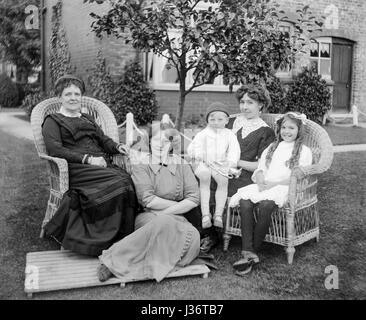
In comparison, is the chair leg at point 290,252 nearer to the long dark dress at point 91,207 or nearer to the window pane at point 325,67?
the long dark dress at point 91,207

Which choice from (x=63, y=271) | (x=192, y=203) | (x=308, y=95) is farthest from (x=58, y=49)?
(x=63, y=271)

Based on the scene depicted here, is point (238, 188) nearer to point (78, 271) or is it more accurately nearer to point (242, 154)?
point (242, 154)

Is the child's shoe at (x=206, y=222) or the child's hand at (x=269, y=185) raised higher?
the child's hand at (x=269, y=185)

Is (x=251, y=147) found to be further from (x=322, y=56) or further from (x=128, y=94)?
(x=322, y=56)

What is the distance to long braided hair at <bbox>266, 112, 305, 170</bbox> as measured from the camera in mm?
3984

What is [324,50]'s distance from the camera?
12859 mm

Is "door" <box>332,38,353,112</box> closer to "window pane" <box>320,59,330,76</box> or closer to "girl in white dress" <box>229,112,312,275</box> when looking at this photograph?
"window pane" <box>320,59,330,76</box>

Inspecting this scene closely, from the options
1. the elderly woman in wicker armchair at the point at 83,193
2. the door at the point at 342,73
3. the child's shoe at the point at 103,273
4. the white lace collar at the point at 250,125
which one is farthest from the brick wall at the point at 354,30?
the child's shoe at the point at 103,273

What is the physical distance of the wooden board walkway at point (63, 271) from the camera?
328 centimetres

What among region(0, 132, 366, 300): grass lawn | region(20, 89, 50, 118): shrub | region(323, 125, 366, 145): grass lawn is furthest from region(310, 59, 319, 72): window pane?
region(20, 89, 50, 118): shrub

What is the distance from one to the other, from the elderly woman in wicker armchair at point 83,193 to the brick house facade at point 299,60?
6.00 metres

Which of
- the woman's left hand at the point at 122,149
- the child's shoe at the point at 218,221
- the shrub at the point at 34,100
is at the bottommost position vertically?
the child's shoe at the point at 218,221

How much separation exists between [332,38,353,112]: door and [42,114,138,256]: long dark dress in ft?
34.5
